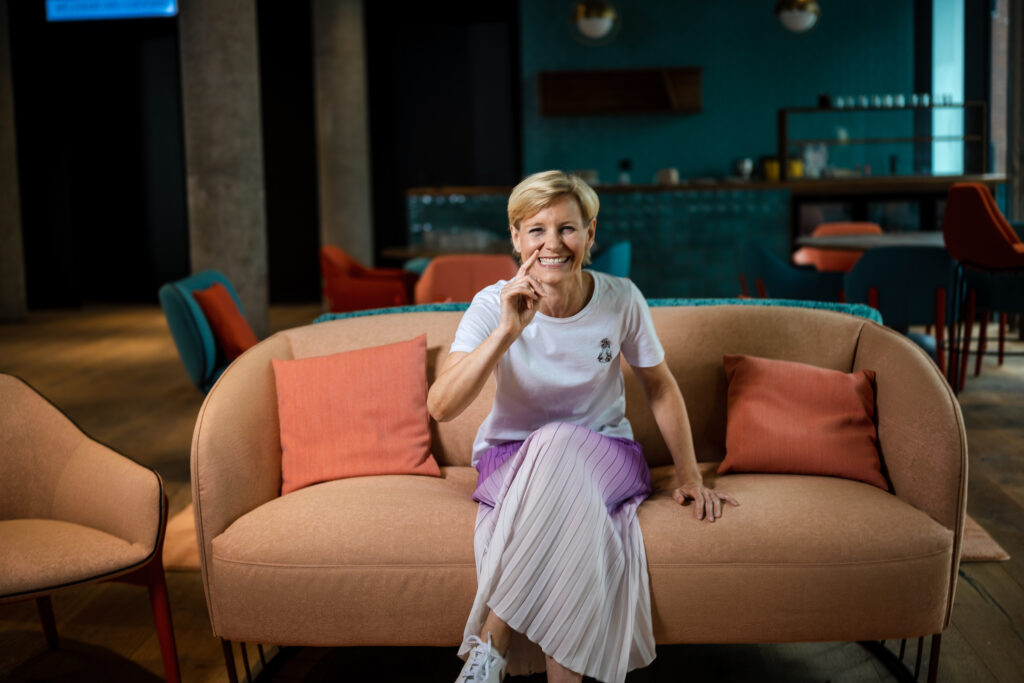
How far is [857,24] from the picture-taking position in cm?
1166

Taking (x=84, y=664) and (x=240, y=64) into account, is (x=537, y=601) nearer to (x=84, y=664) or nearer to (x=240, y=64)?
(x=84, y=664)

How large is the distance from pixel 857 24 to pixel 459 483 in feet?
34.6

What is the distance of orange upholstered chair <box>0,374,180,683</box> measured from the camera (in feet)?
7.22

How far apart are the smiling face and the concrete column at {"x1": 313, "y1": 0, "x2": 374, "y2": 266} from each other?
9303 mm

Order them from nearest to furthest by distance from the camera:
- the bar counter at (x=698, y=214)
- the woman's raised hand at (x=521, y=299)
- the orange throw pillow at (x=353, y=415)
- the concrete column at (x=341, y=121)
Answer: the woman's raised hand at (x=521, y=299) < the orange throw pillow at (x=353, y=415) < the bar counter at (x=698, y=214) < the concrete column at (x=341, y=121)

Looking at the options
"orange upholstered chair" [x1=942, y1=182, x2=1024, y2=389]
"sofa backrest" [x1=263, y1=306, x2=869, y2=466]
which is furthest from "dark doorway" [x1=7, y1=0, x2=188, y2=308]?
"sofa backrest" [x1=263, y1=306, x2=869, y2=466]

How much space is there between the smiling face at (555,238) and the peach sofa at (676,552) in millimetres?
583

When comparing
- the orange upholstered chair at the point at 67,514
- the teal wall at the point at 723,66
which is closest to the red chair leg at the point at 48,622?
the orange upholstered chair at the point at 67,514

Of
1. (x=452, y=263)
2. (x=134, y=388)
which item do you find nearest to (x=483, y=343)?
(x=452, y=263)

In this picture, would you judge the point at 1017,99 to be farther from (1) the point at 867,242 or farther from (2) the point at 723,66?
(2) the point at 723,66

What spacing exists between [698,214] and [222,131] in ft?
14.6

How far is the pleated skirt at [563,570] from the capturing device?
2.13 m

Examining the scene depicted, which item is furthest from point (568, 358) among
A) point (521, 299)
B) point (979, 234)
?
point (979, 234)

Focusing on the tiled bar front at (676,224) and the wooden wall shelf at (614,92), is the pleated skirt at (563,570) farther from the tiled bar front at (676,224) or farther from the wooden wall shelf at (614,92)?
the wooden wall shelf at (614,92)
